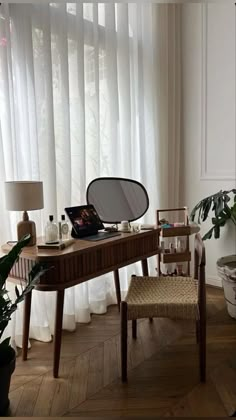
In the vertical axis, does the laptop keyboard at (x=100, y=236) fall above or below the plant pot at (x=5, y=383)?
above

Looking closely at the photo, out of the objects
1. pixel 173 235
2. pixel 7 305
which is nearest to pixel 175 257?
pixel 173 235

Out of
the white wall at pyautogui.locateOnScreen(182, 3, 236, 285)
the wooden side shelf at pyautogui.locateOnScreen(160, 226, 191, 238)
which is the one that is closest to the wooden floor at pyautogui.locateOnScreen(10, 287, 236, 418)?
the wooden side shelf at pyautogui.locateOnScreen(160, 226, 191, 238)

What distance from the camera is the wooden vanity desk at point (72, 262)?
6.31ft

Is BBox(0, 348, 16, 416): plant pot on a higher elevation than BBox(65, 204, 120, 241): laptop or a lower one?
lower

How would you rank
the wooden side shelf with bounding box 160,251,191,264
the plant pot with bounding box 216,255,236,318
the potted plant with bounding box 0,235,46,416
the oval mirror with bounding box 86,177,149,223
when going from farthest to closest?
the wooden side shelf with bounding box 160,251,191,264 → the plant pot with bounding box 216,255,236,318 → the oval mirror with bounding box 86,177,149,223 → the potted plant with bounding box 0,235,46,416

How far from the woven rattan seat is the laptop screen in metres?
0.43

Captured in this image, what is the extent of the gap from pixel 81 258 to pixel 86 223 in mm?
384

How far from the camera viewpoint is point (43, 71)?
7.81 ft

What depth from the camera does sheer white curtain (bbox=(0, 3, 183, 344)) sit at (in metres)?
2.29

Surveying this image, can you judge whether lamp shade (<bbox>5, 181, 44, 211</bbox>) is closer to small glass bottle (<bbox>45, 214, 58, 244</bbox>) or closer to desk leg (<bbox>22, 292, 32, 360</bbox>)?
small glass bottle (<bbox>45, 214, 58, 244</bbox>)

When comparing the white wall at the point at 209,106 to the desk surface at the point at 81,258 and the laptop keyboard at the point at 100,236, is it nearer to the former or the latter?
the desk surface at the point at 81,258

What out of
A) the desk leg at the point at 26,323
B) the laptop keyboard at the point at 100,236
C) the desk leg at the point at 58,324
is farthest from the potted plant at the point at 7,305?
the laptop keyboard at the point at 100,236

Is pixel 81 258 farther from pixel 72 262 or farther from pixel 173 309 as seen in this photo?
pixel 173 309

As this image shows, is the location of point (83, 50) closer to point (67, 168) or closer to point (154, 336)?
point (67, 168)
